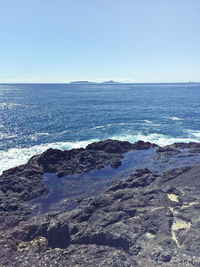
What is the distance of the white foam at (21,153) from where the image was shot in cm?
4400

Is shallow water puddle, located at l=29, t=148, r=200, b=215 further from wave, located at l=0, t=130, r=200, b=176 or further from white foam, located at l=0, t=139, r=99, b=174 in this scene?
white foam, located at l=0, t=139, r=99, b=174

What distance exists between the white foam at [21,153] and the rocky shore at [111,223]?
6.47 m

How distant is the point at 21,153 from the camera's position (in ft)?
162

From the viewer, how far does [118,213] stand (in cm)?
2602

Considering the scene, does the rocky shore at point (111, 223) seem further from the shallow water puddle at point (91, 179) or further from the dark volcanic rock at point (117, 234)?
the shallow water puddle at point (91, 179)

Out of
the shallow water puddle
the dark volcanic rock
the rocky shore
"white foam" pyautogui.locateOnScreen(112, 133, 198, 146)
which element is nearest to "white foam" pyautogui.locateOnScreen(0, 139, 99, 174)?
the rocky shore

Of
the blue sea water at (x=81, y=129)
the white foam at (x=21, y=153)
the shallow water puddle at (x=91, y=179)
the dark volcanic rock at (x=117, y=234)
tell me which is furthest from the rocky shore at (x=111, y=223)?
the blue sea water at (x=81, y=129)

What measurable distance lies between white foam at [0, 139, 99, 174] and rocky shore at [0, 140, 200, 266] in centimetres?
647

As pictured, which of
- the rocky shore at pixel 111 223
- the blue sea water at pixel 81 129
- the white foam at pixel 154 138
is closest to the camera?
the rocky shore at pixel 111 223

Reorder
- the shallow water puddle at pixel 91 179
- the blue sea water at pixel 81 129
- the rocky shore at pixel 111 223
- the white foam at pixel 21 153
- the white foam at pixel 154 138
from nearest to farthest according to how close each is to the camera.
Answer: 1. the rocky shore at pixel 111 223
2. the shallow water puddle at pixel 91 179
3. the white foam at pixel 21 153
4. the blue sea water at pixel 81 129
5. the white foam at pixel 154 138

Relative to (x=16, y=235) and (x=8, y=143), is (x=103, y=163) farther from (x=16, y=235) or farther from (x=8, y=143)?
(x=8, y=143)

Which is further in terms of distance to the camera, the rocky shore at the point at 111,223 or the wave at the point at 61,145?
the wave at the point at 61,145

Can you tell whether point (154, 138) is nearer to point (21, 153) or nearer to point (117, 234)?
point (21, 153)

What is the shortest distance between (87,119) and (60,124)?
12.2m
